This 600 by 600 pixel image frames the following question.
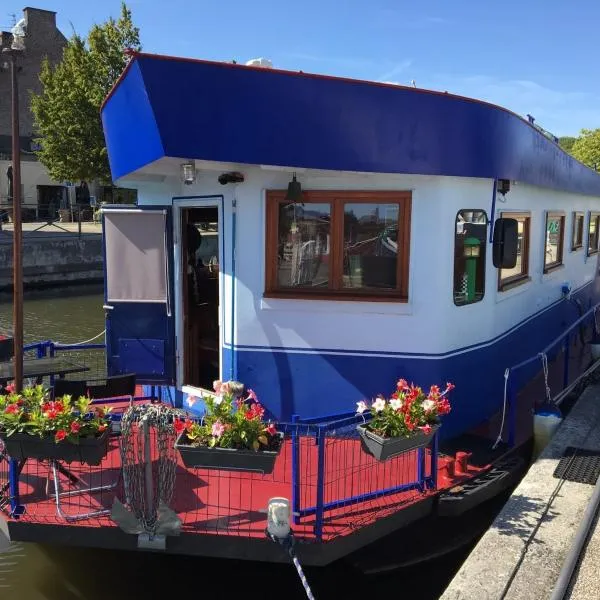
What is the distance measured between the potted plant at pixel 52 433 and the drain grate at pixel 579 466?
353cm

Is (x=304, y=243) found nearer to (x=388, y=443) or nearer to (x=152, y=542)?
(x=388, y=443)

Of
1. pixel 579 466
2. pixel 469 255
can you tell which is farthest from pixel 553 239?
pixel 579 466

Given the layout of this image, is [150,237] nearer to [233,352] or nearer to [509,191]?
[233,352]

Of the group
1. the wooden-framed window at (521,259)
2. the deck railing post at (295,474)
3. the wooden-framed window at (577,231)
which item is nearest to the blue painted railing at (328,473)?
the deck railing post at (295,474)

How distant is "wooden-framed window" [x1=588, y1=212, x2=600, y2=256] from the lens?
1132cm

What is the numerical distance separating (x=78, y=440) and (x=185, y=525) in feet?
2.85

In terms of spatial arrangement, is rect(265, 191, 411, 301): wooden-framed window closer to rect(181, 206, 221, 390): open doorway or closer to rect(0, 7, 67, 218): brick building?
rect(181, 206, 221, 390): open doorway

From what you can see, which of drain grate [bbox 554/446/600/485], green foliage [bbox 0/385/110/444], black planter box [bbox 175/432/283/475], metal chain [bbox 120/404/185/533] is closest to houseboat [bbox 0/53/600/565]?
metal chain [bbox 120/404/185/533]

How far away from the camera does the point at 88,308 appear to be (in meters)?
20.6

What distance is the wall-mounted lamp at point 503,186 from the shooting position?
5.68 m

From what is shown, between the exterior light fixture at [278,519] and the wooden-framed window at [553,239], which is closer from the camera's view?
the exterior light fixture at [278,519]

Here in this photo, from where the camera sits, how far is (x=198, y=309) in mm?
7238

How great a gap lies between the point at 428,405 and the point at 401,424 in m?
0.23

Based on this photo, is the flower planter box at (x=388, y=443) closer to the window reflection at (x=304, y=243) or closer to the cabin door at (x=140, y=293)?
the window reflection at (x=304, y=243)
